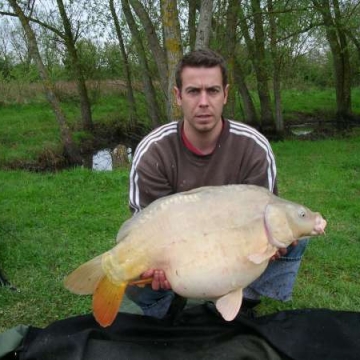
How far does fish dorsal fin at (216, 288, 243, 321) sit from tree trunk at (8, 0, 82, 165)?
717cm

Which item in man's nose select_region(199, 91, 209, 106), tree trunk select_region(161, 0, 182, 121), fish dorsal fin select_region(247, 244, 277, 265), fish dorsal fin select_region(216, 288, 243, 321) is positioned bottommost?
fish dorsal fin select_region(216, 288, 243, 321)

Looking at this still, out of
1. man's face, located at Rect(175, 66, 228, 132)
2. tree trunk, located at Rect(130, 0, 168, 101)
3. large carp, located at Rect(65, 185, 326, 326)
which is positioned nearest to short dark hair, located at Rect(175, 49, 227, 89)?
man's face, located at Rect(175, 66, 228, 132)

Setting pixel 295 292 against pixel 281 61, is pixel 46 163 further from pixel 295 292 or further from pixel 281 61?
pixel 295 292

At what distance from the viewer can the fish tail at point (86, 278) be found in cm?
163

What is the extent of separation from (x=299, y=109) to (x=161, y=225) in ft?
46.4

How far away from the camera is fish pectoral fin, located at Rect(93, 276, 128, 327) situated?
1.61 m

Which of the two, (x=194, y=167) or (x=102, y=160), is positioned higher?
(x=194, y=167)

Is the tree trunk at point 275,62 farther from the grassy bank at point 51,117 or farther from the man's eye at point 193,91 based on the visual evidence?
the man's eye at point 193,91

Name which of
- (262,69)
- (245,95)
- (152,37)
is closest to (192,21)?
(262,69)

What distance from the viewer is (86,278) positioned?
5.35ft

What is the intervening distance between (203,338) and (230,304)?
0.33 metres

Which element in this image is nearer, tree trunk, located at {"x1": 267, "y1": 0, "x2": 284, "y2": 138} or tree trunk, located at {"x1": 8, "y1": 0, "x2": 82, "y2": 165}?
tree trunk, located at {"x1": 8, "y1": 0, "x2": 82, "y2": 165}

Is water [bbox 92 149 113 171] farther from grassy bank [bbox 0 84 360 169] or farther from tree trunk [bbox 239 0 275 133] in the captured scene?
tree trunk [bbox 239 0 275 133]

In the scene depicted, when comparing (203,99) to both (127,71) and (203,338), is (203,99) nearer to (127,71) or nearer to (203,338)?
(203,338)
